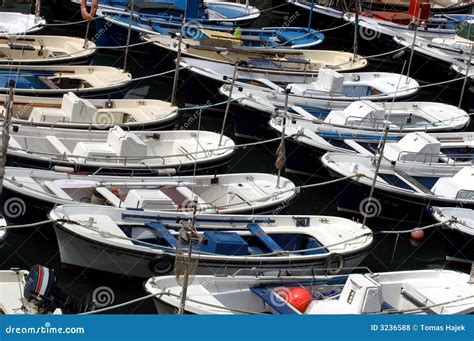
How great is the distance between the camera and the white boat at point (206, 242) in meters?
26.9

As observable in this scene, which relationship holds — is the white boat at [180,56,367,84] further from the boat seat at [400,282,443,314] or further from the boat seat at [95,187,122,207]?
the boat seat at [400,282,443,314]

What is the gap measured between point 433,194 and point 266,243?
6.04 meters

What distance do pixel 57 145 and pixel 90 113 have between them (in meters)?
2.33

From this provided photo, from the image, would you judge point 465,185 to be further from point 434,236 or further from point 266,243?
point 266,243

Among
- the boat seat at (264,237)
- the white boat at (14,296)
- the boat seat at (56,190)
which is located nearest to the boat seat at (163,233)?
the boat seat at (264,237)

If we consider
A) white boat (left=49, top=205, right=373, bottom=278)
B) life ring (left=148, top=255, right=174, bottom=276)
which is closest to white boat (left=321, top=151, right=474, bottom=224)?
white boat (left=49, top=205, right=373, bottom=278)

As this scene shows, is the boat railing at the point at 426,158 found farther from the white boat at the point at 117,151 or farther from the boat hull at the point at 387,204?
the white boat at the point at 117,151

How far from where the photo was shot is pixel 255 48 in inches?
1655

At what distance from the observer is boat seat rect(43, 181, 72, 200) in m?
28.6

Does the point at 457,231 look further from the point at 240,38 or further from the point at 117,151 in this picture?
the point at 240,38

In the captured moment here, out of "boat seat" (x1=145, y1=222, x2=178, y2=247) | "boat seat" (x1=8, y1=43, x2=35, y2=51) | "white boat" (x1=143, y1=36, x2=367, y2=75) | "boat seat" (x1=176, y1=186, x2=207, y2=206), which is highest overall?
"white boat" (x1=143, y1=36, x2=367, y2=75)

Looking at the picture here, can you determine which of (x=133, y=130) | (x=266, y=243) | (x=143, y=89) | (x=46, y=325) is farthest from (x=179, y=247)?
(x=143, y=89)

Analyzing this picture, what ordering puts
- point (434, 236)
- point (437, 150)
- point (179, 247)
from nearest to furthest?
1. point (179, 247)
2. point (434, 236)
3. point (437, 150)

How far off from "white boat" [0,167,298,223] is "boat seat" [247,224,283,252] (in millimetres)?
848
